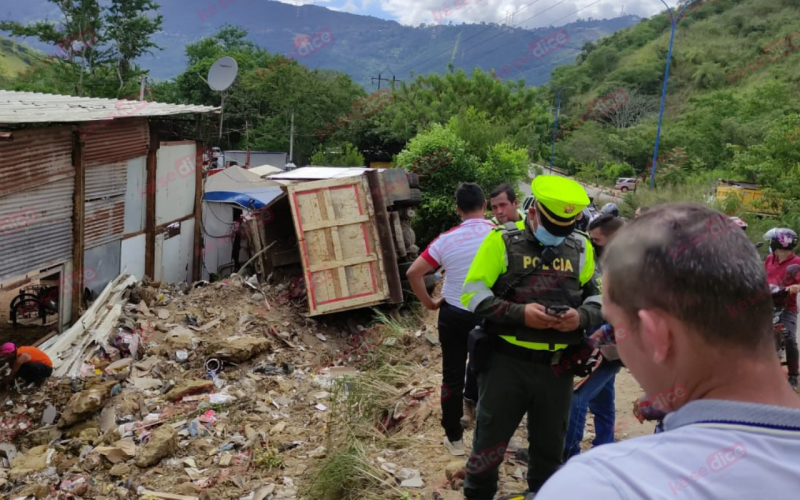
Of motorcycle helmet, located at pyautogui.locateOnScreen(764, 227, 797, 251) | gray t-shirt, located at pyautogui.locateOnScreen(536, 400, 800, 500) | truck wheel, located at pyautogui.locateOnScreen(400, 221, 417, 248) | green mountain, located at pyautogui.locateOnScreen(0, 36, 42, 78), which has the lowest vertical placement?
truck wheel, located at pyautogui.locateOnScreen(400, 221, 417, 248)

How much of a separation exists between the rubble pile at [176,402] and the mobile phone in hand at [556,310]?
190cm

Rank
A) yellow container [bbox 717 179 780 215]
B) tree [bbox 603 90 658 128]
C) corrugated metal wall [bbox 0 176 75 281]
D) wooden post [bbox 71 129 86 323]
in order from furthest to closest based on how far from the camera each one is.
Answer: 1. tree [bbox 603 90 658 128]
2. yellow container [bbox 717 179 780 215]
3. wooden post [bbox 71 129 86 323]
4. corrugated metal wall [bbox 0 176 75 281]

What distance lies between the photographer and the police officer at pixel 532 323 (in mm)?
2992

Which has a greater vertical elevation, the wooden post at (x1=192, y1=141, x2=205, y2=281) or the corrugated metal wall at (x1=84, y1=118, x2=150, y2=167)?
the corrugated metal wall at (x1=84, y1=118, x2=150, y2=167)

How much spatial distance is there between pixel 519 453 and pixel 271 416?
3.07 meters

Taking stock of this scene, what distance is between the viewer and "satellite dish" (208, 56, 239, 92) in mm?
13438

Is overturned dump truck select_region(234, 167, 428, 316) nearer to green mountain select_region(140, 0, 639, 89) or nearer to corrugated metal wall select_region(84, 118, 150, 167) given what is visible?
corrugated metal wall select_region(84, 118, 150, 167)

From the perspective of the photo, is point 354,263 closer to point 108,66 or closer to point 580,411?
point 580,411

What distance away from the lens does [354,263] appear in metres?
9.15

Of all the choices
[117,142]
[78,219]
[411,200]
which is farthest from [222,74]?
[78,219]

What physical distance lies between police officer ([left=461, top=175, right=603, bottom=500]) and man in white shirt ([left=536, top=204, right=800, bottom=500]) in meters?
1.87

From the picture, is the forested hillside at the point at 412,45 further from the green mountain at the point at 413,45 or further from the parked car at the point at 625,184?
the parked car at the point at 625,184

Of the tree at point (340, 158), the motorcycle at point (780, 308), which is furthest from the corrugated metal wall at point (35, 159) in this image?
the tree at point (340, 158)

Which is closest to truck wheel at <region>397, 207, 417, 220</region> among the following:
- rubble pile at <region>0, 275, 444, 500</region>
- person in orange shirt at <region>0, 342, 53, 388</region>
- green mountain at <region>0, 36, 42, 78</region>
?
rubble pile at <region>0, 275, 444, 500</region>
